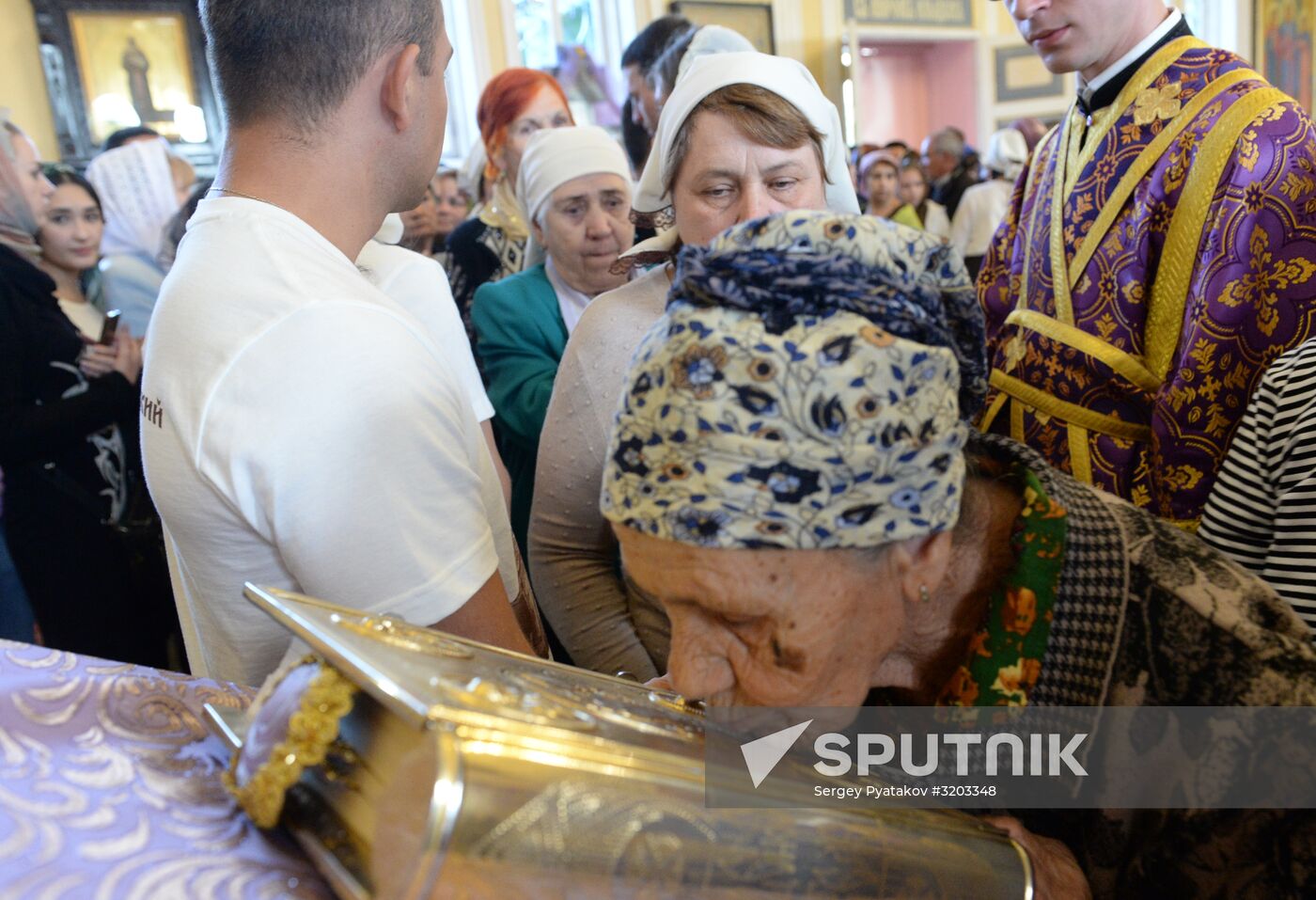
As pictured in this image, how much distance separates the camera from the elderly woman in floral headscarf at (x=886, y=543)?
3.23 feet

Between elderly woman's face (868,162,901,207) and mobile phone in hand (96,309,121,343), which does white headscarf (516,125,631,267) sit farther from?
elderly woman's face (868,162,901,207)

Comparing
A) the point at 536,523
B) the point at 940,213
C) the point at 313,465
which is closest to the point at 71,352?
the point at 536,523

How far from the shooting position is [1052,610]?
1123 mm

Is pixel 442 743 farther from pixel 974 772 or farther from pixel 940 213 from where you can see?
pixel 940 213

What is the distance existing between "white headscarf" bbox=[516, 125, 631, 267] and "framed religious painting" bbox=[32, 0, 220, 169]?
7.67 meters

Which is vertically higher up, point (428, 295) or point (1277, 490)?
point (428, 295)

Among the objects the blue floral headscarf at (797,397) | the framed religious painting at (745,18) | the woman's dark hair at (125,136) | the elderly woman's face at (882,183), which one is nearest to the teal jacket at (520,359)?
the blue floral headscarf at (797,397)

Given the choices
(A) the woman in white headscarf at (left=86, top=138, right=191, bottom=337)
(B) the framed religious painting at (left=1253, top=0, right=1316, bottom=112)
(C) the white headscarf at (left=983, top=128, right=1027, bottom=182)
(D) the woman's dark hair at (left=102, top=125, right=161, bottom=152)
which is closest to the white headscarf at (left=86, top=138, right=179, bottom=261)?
(A) the woman in white headscarf at (left=86, top=138, right=191, bottom=337)

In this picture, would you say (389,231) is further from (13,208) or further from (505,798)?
(505,798)

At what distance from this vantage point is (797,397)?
0.97 metres

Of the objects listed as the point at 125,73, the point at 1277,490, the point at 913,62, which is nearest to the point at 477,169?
the point at 1277,490

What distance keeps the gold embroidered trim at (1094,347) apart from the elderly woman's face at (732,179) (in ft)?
2.29

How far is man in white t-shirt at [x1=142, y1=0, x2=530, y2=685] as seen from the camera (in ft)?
3.92

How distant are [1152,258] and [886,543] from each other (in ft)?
4.70
